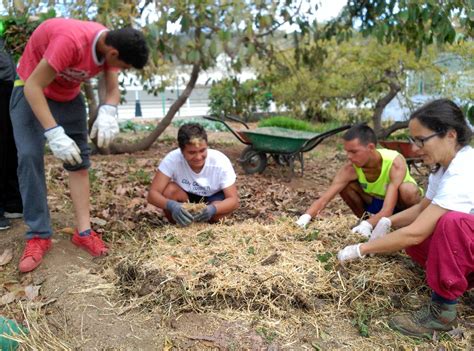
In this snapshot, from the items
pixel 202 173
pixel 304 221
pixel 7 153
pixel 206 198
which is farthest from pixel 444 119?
pixel 7 153

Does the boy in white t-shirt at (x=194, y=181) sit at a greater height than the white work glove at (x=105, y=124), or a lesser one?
lesser

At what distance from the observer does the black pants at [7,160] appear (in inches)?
118

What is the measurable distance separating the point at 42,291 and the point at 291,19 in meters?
4.35

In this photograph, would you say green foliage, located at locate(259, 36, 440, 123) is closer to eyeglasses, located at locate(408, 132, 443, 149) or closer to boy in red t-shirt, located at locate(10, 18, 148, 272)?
boy in red t-shirt, located at locate(10, 18, 148, 272)

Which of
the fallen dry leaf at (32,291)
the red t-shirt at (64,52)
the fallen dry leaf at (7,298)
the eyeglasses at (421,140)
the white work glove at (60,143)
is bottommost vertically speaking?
the fallen dry leaf at (7,298)

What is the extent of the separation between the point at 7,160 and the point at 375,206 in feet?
7.98

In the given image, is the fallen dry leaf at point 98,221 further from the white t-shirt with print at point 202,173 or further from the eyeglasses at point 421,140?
the eyeglasses at point 421,140

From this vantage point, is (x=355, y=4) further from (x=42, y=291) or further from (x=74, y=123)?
(x=42, y=291)

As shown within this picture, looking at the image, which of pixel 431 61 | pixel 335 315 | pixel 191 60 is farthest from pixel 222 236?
pixel 431 61

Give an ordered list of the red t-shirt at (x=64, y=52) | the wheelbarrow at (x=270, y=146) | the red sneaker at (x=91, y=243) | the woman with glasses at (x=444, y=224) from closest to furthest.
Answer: the woman with glasses at (x=444, y=224)
the red t-shirt at (x=64, y=52)
the red sneaker at (x=91, y=243)
the wheelbarrow at (x=270, y=146)

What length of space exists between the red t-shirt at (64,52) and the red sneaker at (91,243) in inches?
33.3

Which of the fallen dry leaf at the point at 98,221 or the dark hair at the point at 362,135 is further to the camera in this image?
the fallen dry leaf at the point at 98,221

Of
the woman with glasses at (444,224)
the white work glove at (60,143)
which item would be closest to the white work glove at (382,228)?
the woman with glasses at (444,224)

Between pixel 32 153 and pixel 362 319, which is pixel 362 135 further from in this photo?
pixel 32 153
